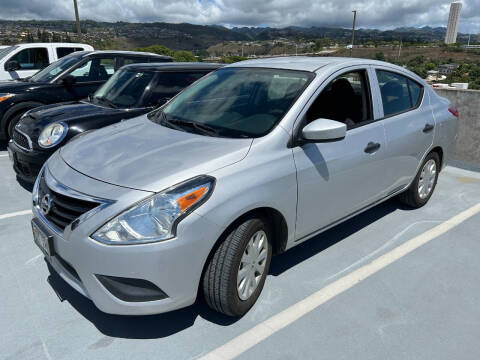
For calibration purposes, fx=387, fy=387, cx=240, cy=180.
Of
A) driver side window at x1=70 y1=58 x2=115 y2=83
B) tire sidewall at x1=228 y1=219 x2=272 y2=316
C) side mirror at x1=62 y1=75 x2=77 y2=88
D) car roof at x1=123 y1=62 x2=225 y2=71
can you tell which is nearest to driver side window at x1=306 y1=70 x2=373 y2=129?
tire sidewall at x1=228 y1=219 x2=272 y2=316

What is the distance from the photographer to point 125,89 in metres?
5.46

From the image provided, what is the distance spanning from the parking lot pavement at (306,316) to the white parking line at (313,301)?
35 millimetres

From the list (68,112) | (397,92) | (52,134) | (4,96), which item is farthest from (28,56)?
(397,92)

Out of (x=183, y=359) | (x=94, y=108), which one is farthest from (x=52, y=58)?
(x=183, y=359)

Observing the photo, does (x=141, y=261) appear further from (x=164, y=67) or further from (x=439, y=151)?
(x=164, y=67)

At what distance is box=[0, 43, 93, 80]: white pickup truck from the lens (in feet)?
29.1

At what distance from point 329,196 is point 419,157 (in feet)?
5.16

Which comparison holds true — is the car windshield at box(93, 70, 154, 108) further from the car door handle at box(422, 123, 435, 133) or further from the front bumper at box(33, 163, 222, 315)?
the car door handle at box(422, 123, 435, 133)

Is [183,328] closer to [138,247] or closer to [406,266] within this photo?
[138,247]

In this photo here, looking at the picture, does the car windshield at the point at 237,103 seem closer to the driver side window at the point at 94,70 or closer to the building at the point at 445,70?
the driver side window at the point at 94,70

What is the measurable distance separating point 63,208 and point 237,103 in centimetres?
150

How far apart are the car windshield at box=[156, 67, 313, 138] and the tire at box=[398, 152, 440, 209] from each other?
1.97 m

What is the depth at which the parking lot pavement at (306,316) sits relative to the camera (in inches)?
90.0

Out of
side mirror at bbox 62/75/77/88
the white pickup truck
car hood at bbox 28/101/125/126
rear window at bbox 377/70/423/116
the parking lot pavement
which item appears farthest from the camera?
the white pickup truck
